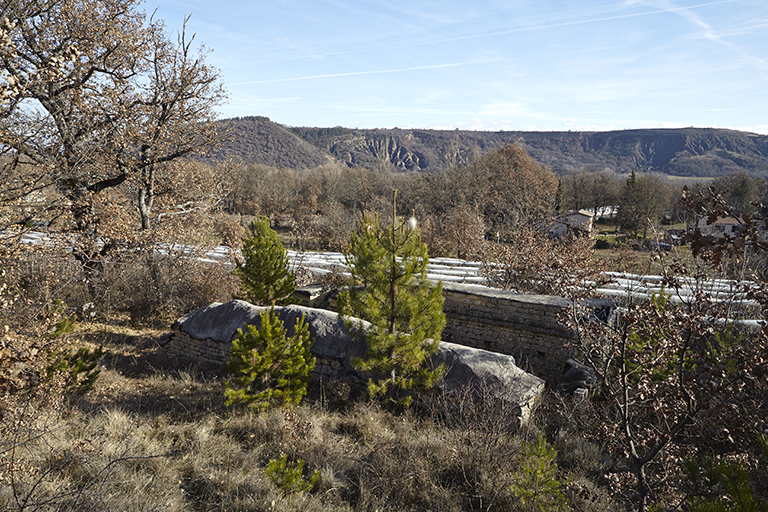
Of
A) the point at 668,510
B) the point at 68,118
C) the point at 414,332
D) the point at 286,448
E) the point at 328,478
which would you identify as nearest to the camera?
the point at 668,510

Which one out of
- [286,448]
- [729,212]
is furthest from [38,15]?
[729,212]

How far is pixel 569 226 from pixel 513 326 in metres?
10.7

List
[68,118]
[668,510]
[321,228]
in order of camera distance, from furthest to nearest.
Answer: [321,228], [68,118], [668,510]

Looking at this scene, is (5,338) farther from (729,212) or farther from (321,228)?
(321,228)

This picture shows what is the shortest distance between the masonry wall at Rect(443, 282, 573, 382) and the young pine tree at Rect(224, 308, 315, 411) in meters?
4.25

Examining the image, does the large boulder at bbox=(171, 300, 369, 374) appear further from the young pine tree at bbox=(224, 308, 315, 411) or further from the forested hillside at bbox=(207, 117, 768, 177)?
the forested hillside at bbox=(207, 117, 768, 177)

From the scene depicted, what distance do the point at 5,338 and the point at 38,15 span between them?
32.2 ft

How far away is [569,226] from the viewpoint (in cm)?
1797

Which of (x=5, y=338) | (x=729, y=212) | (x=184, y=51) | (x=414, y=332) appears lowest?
(x=414, y=332)

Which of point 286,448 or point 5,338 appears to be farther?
point 286,448

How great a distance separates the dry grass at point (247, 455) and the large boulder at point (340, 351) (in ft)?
1.45

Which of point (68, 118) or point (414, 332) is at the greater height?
point (68, 118)

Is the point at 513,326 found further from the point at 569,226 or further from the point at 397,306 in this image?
the point at 569,226

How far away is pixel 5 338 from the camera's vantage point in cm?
454
